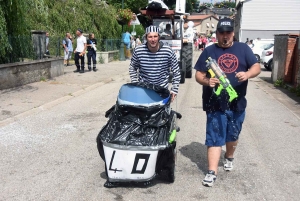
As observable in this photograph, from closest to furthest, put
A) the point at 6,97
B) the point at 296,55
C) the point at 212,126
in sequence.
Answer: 1. the point at 212,126
2. the point at 6,97
3. the point at 296,55

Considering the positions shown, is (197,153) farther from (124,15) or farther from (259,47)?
(124,15)

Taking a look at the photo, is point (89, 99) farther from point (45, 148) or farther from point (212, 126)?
point (212, 126)

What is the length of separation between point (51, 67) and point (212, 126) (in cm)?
1020

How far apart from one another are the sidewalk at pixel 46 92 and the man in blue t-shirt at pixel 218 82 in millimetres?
4672

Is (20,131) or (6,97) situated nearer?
(20,131)

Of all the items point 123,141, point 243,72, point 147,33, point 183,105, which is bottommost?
point 183,105

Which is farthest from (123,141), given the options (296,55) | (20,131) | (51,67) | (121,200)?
(296,55)

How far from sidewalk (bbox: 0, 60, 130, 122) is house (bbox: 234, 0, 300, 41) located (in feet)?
116

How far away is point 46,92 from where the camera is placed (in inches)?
420

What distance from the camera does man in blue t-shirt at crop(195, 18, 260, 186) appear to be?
426 centimetres

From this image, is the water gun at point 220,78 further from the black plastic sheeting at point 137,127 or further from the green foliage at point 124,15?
the green foliage at point 124,15

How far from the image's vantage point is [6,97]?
9.55 m

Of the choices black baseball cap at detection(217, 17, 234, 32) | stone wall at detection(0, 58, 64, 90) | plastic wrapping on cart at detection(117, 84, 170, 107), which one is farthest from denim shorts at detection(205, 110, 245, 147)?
stone wall at detection(0, 58, 64, 90)

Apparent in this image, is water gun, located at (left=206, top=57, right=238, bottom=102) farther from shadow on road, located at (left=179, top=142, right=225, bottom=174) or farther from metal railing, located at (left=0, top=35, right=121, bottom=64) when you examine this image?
metal railing, located at (left=0, top=35, right=121, bottom=64)
